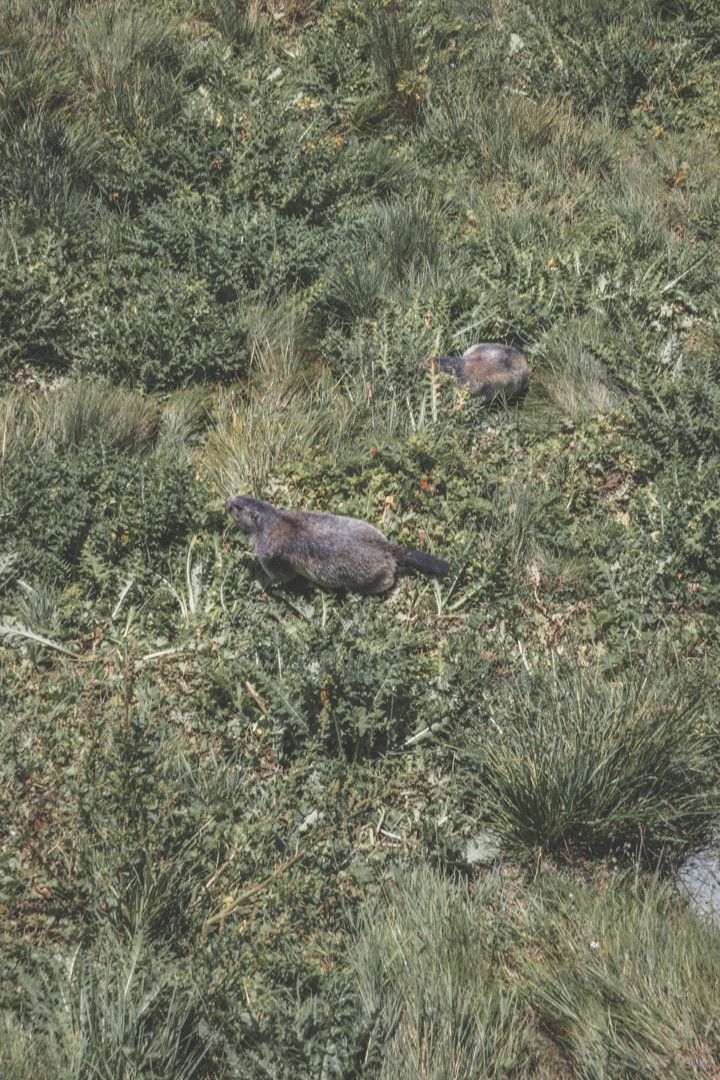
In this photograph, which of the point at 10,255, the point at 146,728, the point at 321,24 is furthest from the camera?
the point at 321,24

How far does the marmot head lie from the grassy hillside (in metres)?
0.19

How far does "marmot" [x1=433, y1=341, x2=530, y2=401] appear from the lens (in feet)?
21.7

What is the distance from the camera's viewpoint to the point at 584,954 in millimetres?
3859

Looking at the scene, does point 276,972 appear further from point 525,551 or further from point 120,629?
point 525,551

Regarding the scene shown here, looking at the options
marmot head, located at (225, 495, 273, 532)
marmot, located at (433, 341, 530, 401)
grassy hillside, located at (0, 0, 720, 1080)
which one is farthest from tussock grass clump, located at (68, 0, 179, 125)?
marmot head, located at (225, 495, 273, 532)

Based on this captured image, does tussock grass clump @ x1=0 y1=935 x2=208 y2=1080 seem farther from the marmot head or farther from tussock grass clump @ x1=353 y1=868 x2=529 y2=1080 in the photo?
the marmot head

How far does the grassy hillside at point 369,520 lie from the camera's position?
153 inches

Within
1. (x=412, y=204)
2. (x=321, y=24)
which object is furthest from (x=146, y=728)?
(x=321, y=24)

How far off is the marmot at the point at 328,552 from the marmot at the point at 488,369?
A: 1.45 m

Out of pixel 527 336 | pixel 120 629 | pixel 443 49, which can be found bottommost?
pixel 120 629

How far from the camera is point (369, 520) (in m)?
5.96

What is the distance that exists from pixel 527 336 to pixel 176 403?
95.2 inches

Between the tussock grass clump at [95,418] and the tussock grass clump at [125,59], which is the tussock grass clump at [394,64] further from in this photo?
the tussock grass clump at [95,418]

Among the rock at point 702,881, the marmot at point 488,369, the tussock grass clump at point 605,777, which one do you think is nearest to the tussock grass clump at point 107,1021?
the tussock grass clump at point 605,777
